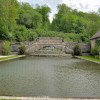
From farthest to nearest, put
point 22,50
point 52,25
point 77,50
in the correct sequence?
point 52,25, point 22,50, point 77,50

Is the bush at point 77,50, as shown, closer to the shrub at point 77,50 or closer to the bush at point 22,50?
the shrub at point 77,50

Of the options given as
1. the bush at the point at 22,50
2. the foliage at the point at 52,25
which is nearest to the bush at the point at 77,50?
the bush at the point at 22,50

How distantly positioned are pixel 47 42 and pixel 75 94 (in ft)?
152

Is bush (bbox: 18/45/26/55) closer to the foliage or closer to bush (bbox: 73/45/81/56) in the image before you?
the foliage

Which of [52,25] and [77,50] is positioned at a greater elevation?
[52,25]

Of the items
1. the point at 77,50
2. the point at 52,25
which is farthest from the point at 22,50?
the point at 52,25

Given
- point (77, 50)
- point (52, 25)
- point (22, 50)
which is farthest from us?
point (52, 25)

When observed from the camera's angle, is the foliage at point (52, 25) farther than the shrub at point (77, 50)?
Yes

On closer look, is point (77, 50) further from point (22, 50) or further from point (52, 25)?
point (52, 25)

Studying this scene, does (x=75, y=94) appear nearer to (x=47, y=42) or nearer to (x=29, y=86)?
(x=29, y=86)

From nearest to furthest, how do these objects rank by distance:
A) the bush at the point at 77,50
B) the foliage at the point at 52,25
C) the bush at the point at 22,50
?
the bush at the point at 77,50 < the bush at the point at 22,50 < the foliage at the point at 52,25

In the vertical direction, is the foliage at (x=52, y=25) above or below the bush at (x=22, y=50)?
above

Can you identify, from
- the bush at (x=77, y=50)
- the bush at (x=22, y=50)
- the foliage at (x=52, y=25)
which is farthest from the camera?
the foliage at (x=52, y=25)

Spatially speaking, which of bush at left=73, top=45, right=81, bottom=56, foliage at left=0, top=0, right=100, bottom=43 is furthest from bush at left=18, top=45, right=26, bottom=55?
bush at left=73, top=45, right=81, bottom=56
